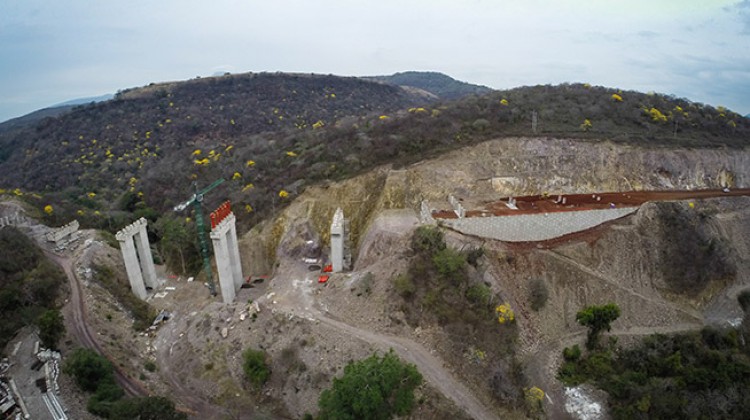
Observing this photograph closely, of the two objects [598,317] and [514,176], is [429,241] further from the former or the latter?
[514,176]

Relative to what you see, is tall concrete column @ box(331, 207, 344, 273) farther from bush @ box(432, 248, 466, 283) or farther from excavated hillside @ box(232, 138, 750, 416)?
bush @ box(432, 248, 466, 283)

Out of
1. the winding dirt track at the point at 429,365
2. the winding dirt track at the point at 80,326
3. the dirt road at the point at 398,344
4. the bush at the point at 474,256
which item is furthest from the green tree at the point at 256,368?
the bush at the point at 474,256

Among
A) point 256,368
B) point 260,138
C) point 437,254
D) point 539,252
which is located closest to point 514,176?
point 539,252

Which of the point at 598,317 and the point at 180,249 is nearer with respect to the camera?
the point at 598,317

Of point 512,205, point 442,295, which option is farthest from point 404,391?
point 512,205

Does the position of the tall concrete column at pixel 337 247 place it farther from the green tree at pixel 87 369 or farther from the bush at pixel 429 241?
the green tree at pixel 87 369

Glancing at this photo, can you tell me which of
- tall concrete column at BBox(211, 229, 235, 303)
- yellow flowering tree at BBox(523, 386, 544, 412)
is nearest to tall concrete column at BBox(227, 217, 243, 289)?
tall concrete column at BBox(211, 229, 235, 303)
